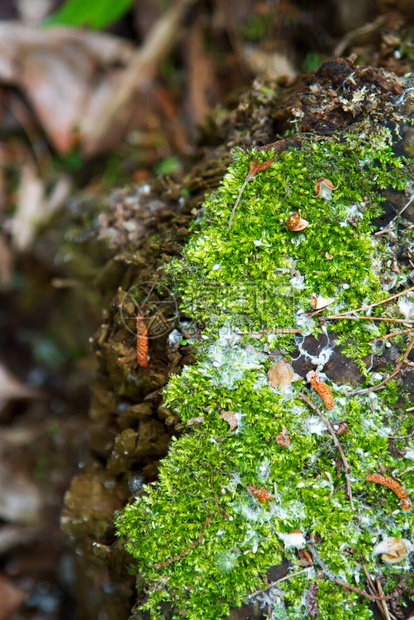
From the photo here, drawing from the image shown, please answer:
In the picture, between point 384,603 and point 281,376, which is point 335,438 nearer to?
point 281,376

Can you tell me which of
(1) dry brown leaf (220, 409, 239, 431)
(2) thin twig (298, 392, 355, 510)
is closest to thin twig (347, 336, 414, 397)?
(2) thin twig (298, 392, 355, 510)

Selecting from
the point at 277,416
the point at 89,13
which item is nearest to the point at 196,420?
the point at 277,416

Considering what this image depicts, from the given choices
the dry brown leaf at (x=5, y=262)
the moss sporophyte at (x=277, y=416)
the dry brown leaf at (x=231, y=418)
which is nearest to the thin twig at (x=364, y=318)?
the moss sporophyte at (x=277, y=416)

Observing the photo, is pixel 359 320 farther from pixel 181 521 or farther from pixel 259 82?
pixel 259 82

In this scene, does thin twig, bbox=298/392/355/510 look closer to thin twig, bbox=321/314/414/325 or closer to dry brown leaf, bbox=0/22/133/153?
thin twig, bbox=321/314/414/325

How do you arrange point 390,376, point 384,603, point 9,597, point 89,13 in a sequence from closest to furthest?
1. point 384,603
2. point 390,376
3. point 9,597
4. point 89,13

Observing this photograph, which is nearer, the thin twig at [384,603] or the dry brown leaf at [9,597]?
the thin twig at [384,603]

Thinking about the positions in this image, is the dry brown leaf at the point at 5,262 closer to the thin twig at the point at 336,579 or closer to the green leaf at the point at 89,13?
the green leaf at the point at 89,13
